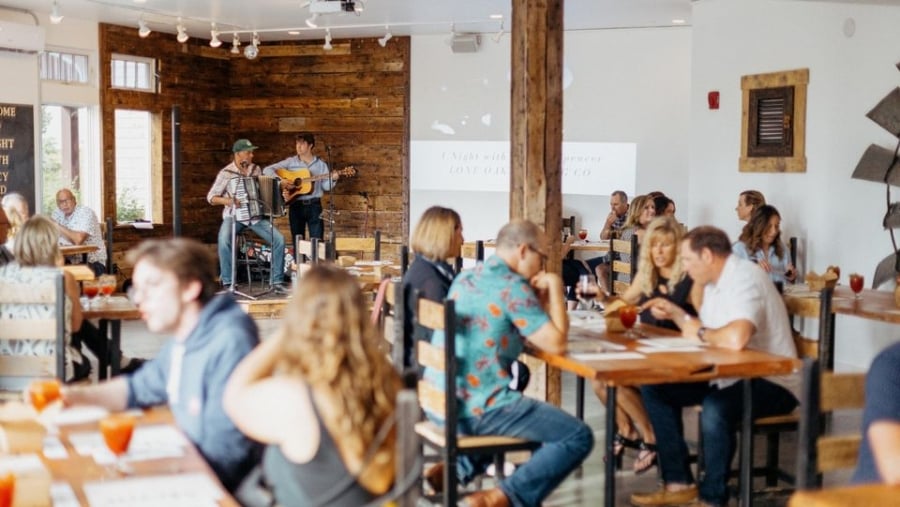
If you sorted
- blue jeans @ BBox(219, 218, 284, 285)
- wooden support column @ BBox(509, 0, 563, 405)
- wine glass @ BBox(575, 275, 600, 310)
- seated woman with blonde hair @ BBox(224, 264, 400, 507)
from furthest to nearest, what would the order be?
blue jeans @ BBox(219, 218, 284, 285), wooden support column @ BBox(509, 0, 563, 405), wine glass @ BBox(575, 275, 600, 310), seated woman with blonde hair @ BBox(224, 264, 400, 507)

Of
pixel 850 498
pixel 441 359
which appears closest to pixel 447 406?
pixel 441 359

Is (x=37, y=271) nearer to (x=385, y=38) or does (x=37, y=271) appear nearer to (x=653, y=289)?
(x=653, y=289)

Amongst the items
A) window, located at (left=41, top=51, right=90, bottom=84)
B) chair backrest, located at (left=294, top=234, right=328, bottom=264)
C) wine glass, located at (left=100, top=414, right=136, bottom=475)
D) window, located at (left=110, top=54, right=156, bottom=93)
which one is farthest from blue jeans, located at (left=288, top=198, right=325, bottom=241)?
wine glass, located at (left=100, top=414, right=136, bottom=475)

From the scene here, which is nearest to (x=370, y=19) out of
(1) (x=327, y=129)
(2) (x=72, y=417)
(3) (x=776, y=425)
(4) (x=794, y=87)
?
(1) (x=327, y=129)

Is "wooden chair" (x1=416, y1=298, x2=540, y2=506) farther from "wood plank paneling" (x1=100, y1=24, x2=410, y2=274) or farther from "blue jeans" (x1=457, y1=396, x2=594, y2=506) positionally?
"wood plank paneling" (x1=100, y1=24, x2=410, y2=274)

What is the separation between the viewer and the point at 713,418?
4590mm

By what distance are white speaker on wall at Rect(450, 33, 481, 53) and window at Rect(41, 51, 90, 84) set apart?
4.15 metres

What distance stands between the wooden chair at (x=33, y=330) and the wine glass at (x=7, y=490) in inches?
99.5

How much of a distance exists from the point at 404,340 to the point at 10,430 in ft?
6.53

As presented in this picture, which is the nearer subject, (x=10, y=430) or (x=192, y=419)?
(x=10, y=430)

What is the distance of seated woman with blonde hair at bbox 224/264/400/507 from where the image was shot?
2.50 meters

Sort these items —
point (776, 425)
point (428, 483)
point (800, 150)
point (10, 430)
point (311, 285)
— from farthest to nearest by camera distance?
1. point (800, 150)
2. point (428, 483)
3. point (776, 425)
4. point (10, 430)
5. point (311, 285)

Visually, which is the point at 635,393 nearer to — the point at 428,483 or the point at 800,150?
the point at 428,483

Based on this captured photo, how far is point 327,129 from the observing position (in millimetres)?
14031
